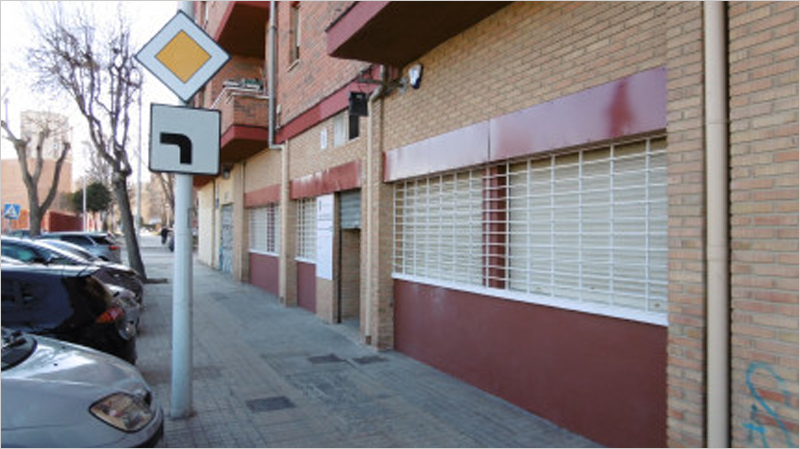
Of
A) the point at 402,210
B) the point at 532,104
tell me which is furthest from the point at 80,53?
the point at 532,104

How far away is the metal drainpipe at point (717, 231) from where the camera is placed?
3.50 metres

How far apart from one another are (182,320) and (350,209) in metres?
4.67

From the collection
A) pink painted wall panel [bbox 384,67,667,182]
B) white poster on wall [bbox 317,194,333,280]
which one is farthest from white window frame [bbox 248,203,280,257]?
pink painted wall panel [bbox 384,67,667,182]

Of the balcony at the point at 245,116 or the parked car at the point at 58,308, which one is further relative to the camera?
the balcony at the point at 245,116

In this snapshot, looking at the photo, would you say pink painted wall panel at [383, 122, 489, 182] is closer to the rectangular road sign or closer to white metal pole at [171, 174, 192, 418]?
the rectangular road sign

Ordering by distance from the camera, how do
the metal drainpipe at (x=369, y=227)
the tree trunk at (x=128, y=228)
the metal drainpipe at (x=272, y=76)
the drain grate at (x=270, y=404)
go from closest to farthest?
the drain grate at (x=270, y=404) < the metal drainpipe at (x=369, y=227) < the metal drainpipe at (x=272, y=76) < the tree trunk at (x=128, y=228)

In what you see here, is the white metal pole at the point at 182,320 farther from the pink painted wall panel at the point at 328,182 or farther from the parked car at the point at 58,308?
the pink painted wall panel at the point at 328,182

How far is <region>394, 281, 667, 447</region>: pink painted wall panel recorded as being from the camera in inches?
171

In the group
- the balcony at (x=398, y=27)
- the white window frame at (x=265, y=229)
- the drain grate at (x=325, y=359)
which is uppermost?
the balcony at (x=398, y=27)

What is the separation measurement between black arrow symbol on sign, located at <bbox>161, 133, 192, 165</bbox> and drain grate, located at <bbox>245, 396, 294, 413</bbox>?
7.82ft

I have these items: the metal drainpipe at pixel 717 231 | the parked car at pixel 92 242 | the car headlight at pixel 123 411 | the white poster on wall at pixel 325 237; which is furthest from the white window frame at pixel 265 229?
the metal drainpipe at pixel 717 231

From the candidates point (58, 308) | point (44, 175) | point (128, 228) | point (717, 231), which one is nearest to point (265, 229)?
point (128, 228)

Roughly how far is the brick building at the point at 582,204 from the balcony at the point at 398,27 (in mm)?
31

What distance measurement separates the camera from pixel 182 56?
5445 mm
